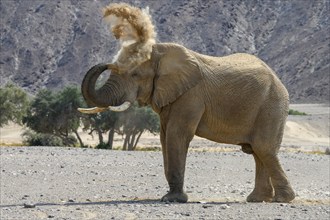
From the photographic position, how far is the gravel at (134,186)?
448 inches

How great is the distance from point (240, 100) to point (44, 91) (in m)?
33.2

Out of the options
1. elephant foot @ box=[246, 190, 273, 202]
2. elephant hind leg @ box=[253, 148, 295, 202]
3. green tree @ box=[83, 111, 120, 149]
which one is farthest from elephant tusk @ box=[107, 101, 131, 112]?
green tree @ box=[83, 111, 120, 149]

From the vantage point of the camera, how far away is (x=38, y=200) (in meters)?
14.3

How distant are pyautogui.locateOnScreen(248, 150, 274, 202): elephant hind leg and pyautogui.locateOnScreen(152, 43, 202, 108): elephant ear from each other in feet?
6.15

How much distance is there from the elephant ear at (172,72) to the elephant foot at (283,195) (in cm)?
234

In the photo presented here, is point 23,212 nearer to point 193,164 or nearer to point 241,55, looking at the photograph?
point 241,55

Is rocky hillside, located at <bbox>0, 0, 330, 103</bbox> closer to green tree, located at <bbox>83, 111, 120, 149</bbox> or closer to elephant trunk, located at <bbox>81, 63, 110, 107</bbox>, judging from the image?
green tree, located at <bbox>83, 111, 120, 149</bbox>

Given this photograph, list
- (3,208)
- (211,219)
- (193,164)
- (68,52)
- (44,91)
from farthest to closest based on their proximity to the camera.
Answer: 1. (68,52)
2. (44,91)
3. (193,164)
4. (3,208)
5. (211,219)

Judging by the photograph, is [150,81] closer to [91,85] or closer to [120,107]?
[120,107]

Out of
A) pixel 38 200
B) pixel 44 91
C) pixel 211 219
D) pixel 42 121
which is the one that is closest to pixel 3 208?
pixel 38 200

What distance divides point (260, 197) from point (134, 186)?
4240 mm

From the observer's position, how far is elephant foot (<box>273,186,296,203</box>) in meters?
13.8

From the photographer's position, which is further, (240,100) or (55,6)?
(55,6)

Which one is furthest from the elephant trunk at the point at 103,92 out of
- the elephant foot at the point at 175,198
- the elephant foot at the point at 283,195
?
the elephant foot at the point at 283,195
